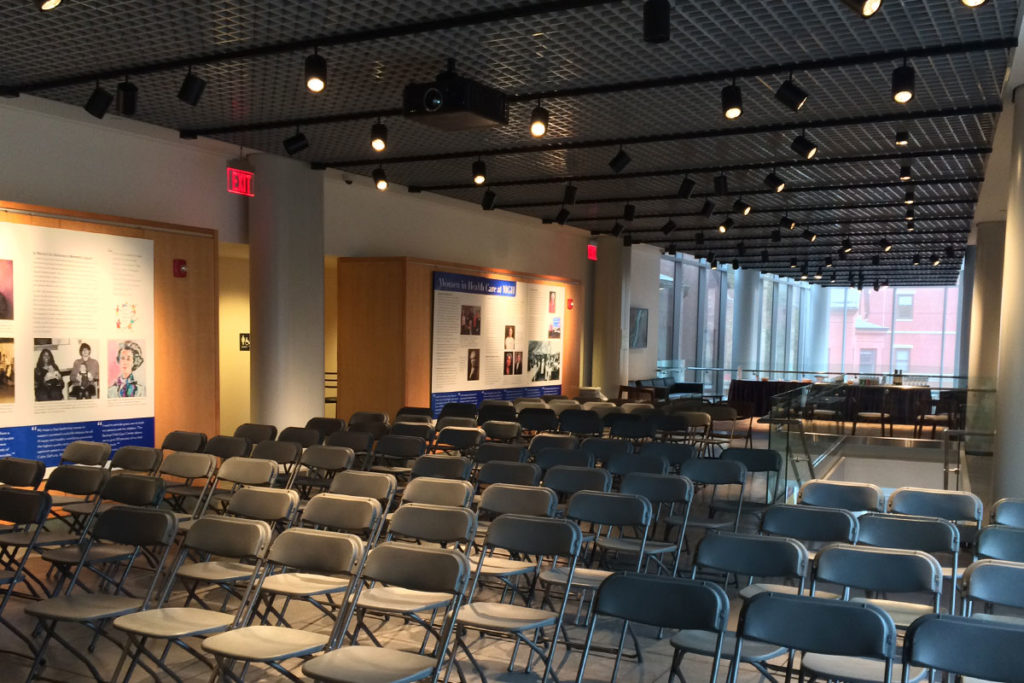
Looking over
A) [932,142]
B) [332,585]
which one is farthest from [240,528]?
[932,142]

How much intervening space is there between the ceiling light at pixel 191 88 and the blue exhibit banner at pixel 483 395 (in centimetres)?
527

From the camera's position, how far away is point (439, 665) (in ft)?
10.7

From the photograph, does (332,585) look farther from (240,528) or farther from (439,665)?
(439,665)

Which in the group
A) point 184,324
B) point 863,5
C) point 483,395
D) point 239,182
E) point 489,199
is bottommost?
point 483,395

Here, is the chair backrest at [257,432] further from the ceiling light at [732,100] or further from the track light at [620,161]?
the ceiling light at [732,100]

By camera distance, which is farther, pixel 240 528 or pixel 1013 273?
pixel 1013 273

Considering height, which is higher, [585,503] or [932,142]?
[932,142]

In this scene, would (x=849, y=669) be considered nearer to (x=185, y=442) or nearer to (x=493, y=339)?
(x=185, y=442)

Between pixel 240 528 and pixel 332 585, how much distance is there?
1.66ft

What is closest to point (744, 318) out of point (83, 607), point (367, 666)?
point (83, 607)

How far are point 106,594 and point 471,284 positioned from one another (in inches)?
358

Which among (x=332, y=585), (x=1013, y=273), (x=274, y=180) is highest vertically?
(x=274, y=180)

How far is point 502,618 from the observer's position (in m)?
3.79

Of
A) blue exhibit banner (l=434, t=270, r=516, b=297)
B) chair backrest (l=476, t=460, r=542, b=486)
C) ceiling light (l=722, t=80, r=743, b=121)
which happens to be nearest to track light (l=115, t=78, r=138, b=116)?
chair backrest (l=476, t=460, r=542, b=486)
